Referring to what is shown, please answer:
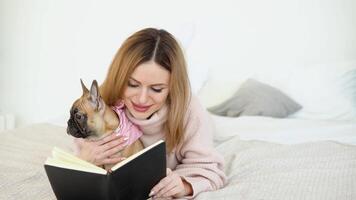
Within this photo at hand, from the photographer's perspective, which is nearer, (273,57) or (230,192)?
(230,192)

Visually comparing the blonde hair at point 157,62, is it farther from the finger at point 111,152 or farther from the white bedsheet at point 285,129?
the white bedsheet at point 285,129

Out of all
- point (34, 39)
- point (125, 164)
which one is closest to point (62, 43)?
point (34, 39)

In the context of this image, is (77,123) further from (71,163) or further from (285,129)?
(285,129)

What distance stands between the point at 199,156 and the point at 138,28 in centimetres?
183

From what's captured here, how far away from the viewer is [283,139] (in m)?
1.72

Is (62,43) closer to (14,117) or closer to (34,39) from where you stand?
(34,39)

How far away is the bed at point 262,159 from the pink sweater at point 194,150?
5 cm

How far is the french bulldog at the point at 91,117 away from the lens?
36.9 inches

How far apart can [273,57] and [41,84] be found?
173 centimetres

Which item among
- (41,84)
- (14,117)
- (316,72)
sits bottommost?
(14,117)

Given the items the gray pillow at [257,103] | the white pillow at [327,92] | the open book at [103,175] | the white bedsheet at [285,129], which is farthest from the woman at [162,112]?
the white pillow at [327,92]

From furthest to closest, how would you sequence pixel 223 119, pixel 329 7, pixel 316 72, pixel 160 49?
pixel 329 7 < pixel 316 72 < pixel 223 119 < pixel 160 49

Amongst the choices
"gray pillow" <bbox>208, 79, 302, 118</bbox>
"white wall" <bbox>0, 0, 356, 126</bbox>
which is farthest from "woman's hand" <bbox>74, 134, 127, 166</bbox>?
"white wall" <bbox>0, 0, 356, 126</bbox>

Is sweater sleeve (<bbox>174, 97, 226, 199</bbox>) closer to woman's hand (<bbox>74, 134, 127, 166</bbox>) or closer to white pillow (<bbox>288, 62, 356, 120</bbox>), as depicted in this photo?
woman's hand (<bbox>74, 134, 127, 166</bbox>)
